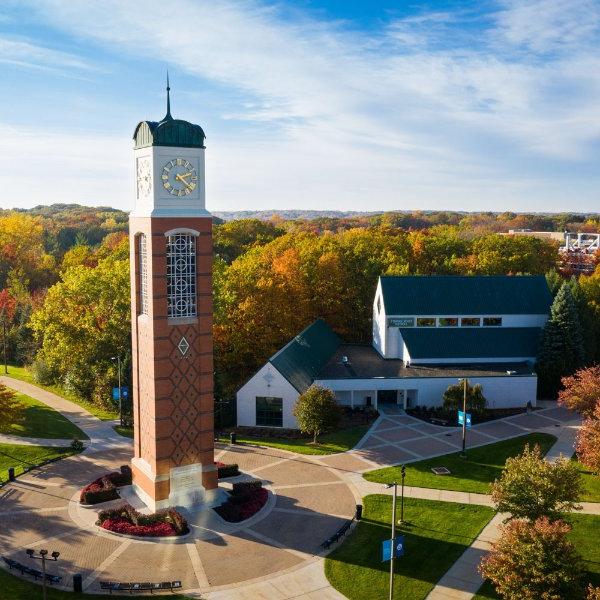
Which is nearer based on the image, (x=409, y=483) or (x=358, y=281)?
(x=409, y=483)

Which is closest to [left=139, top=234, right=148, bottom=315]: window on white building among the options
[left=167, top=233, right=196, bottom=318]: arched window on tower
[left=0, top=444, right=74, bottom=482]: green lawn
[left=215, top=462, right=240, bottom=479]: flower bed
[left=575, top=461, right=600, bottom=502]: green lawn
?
[left=167, top=233, right=196, bottom=318]: arched window on tower

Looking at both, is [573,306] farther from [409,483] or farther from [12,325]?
[12,325]

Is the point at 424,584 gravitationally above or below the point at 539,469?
below

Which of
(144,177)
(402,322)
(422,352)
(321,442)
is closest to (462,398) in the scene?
(422,352)

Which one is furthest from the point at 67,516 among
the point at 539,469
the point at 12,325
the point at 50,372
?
the point at 12,325

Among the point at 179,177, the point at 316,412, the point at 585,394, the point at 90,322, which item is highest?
the point at 179,177

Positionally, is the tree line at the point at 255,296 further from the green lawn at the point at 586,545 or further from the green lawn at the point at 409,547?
the green lawn at the point at 586,545

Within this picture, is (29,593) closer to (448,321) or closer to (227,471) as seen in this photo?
(227,471)
